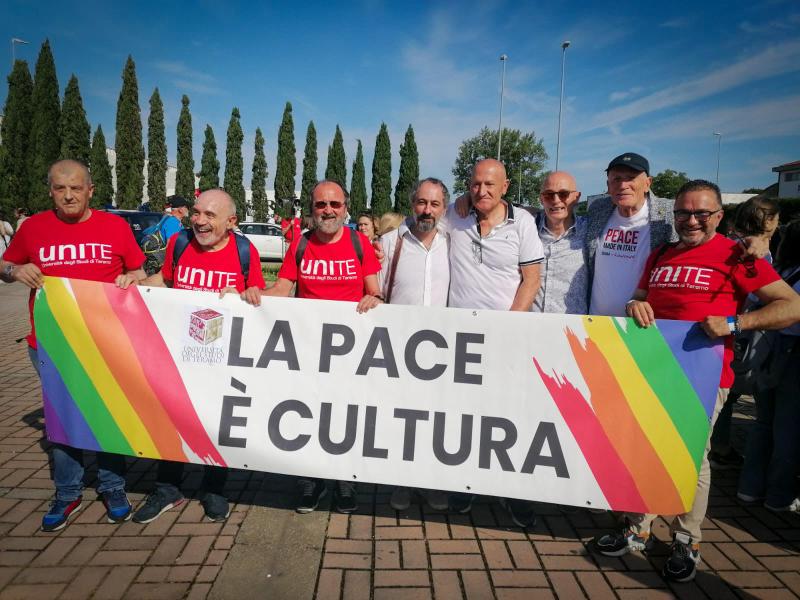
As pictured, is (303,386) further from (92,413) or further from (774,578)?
(774,578)

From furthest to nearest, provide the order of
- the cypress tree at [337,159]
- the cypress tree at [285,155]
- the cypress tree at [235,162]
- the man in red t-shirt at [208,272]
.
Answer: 1. the cypress tree at [337,159]
2. the cypress tree at [285,155]
3. the cypress tree at [235,162]
4. the man in red t-shirt at [208,272]

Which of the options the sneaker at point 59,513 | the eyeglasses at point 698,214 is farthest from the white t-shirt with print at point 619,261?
the sneaker at point 59,513

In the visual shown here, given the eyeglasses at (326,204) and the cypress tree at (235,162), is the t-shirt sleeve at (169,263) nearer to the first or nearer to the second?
the eyeglasses at (326,204)

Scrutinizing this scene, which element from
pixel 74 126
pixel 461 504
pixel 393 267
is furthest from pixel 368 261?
pixel 74 126

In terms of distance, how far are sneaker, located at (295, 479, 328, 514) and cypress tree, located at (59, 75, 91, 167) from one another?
36972mm

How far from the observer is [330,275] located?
10.3ft

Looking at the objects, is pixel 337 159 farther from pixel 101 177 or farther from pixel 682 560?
pixel 682 560

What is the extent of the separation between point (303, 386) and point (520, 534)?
1.58 m

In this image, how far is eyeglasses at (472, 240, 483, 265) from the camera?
123 inches

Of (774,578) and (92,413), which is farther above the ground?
(92,413)

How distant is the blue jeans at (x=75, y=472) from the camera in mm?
2936

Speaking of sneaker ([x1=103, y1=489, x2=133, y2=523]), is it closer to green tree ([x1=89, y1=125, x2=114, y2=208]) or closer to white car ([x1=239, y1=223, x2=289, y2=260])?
white car ([x1=239, y1=223, x2=289, y2=260])

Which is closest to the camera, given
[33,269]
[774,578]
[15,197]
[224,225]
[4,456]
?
[774,578]

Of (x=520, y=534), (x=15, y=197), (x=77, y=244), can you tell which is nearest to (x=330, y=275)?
(x=77, y=244)
